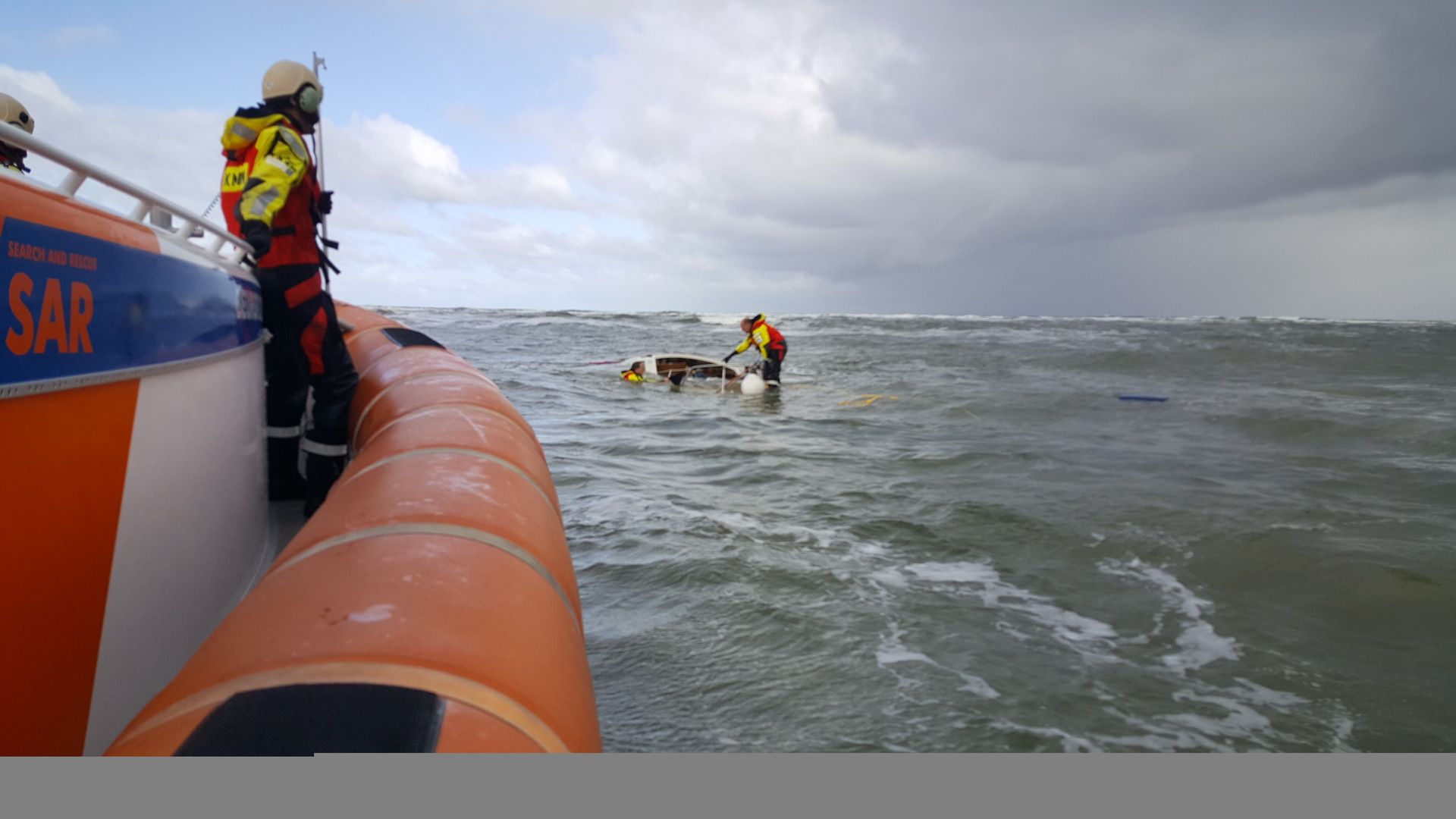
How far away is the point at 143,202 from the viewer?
2473mm

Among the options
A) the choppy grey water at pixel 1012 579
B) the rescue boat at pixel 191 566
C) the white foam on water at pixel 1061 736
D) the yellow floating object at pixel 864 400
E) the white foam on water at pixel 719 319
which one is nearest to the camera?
the rescue boat at pixel 191 566

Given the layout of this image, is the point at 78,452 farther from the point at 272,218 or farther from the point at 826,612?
the point at 826,612

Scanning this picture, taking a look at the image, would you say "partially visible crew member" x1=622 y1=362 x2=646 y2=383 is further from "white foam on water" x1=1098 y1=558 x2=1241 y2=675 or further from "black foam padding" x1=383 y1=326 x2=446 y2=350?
"white foam on water" x1=1098 y1=558 x2=1241 y2=675

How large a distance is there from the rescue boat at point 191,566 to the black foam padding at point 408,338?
1767mm

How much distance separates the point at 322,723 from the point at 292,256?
3141 mm

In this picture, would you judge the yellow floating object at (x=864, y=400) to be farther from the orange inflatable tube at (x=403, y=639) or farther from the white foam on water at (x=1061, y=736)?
the orange inflatable tube at (x=403, y=639)

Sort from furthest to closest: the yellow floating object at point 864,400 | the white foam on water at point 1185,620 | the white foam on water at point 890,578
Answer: the yellow floating object at point 864,400, the white foam on water at point 890,578, the white foam on water at point 1185,620

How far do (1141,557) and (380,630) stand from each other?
17.7ft

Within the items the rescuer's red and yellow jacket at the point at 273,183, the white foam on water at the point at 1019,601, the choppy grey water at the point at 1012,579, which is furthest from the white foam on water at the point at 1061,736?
the rescuer's red and yellow jacket at the point at 273,183

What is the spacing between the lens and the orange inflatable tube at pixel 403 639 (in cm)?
124

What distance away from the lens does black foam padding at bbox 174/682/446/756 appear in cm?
118

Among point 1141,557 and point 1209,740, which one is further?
point 1141,557

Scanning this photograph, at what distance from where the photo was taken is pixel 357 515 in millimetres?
2006

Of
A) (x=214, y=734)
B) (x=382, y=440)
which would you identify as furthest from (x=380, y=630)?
(x=382, y=440)
